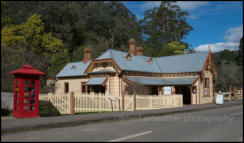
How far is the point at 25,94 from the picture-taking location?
36.6 ft

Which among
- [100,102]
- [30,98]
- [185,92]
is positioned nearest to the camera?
[30,98]

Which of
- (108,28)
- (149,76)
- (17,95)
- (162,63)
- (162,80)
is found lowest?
(17,95)

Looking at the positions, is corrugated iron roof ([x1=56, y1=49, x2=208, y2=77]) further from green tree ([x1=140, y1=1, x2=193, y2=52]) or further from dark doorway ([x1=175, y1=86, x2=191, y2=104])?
green tree ([x1=140, y1=1, x2=193, y2=52])

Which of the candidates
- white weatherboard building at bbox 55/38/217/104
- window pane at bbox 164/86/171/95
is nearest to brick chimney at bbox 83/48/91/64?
white weatherboard building at bbox 55/38/217/104

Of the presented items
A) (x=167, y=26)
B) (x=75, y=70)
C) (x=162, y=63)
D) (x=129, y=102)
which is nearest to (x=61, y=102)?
(x=129, y=102)

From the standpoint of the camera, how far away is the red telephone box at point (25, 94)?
Answer: 35.2ft

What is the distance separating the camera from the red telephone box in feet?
35.2

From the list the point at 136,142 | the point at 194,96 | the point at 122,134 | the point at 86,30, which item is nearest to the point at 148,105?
the point at 194,96

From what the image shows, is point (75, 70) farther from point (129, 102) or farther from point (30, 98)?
point (30, 98)

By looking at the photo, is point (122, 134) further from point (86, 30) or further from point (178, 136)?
point (86, 30)

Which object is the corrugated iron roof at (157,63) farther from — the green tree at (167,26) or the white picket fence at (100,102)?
the green tree at (167,26)

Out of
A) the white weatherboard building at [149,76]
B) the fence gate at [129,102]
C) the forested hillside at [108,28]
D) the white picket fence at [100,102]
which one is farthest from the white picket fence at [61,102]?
the forested hillside at [108,28]

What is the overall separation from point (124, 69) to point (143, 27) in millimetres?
44539

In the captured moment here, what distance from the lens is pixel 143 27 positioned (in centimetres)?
6669
